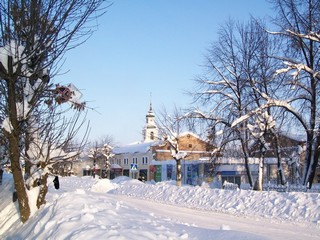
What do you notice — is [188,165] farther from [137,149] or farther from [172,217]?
[172,217]

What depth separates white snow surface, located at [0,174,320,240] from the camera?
6.71 metres

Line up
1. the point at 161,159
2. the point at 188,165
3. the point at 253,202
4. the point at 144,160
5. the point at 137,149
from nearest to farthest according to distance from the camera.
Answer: the point at 253,202 < the point at 188,165 < the point at 161,159 < the point at 144,160 < the point at 137,149

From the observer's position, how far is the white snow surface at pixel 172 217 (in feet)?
22.0

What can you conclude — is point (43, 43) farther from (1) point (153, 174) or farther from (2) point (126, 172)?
(2) point (126, 172)

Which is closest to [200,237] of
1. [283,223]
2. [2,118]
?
[2,118]

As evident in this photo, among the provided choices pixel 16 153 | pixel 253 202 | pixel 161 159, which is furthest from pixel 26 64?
pixel 161 159

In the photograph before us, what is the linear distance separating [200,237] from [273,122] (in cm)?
1832

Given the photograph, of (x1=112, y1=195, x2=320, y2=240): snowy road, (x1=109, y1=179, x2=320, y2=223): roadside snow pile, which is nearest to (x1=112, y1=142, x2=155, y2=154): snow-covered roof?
(x1=109, y1=179, x2=320, y2=223): roadside snow pile

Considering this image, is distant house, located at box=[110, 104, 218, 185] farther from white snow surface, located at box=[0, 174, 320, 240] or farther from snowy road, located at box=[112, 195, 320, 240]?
snowy road, located at box=[112, 195, 320, 240]

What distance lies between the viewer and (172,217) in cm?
1378

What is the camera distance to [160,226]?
24.0 ft

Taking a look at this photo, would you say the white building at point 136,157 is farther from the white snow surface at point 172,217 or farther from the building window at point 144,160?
the white snow surface at point 172,217

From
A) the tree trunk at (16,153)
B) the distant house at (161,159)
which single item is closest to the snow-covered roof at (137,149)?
the distant house at (161,159)

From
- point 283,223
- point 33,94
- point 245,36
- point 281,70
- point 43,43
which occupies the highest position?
point 245,36
